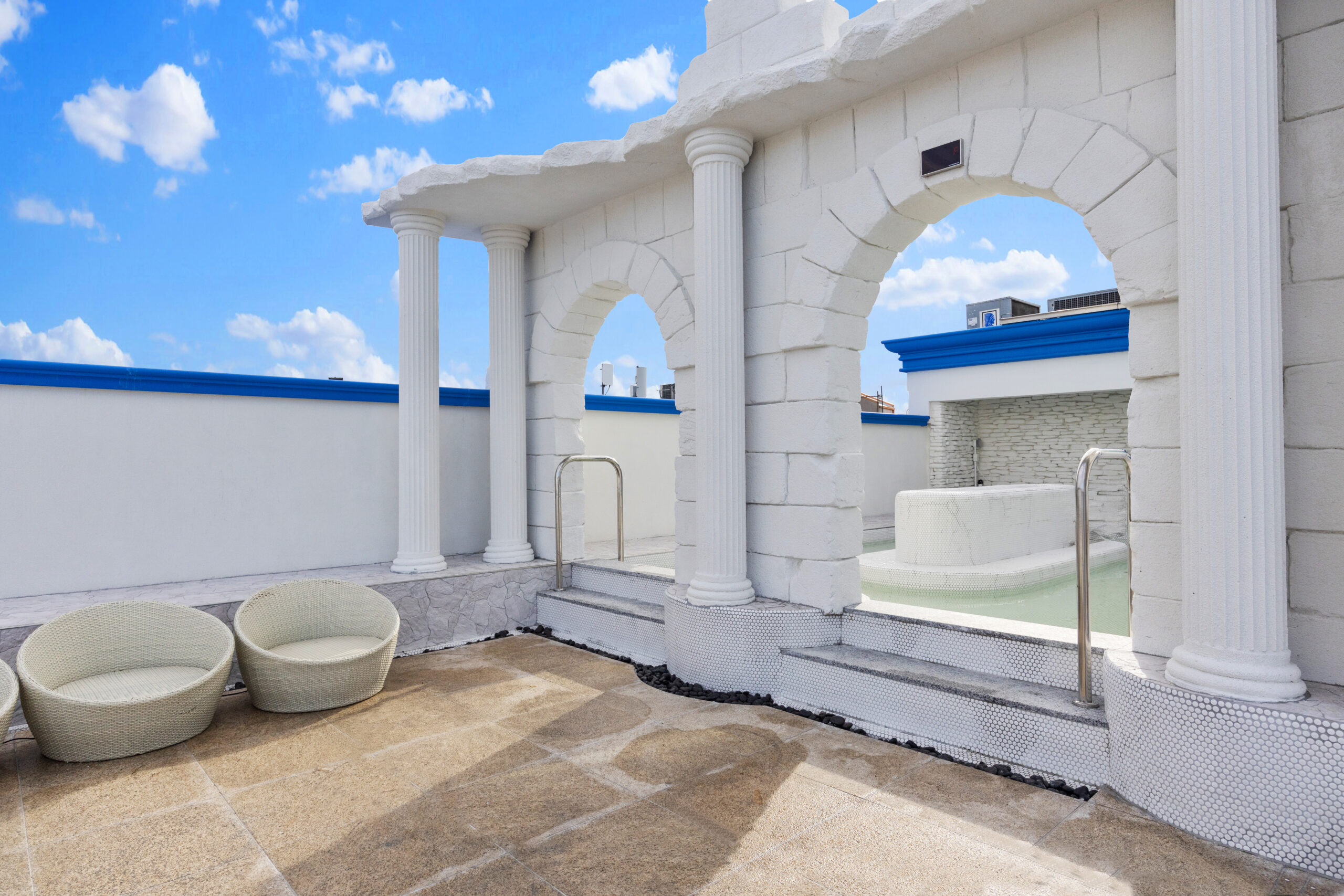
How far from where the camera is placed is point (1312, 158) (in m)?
2.36

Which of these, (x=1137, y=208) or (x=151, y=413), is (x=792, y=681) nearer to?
(x=1137, y=208)

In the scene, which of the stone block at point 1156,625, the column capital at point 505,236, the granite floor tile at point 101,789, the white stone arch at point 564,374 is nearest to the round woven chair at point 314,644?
the granite floor tile at point 101,789

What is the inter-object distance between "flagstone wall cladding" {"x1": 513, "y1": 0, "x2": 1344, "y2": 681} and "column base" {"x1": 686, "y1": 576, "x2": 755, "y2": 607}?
5.5 inches

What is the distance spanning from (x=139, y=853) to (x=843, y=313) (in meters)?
3.28

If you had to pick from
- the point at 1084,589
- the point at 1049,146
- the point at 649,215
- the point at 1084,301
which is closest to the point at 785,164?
the point at 649,215

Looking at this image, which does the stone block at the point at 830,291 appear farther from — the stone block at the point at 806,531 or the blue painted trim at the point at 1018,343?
the blue painted trim at the point at 1018,343

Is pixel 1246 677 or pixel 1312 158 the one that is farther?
pixel 1312 158

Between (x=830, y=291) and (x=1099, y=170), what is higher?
(x=1099, y=170)

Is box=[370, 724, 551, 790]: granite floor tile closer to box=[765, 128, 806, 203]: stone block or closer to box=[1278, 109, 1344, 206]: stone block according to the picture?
box=[765, 128, 806, 203]: stone block

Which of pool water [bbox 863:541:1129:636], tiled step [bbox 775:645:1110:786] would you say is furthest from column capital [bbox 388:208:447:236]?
pool water [bbox 863:541:1129:636]

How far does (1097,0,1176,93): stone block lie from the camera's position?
8.67 ft

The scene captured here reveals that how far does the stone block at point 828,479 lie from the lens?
3.56 m

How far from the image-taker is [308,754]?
298 cm

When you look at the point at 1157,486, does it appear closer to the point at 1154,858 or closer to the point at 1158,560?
the point at 1158,560
